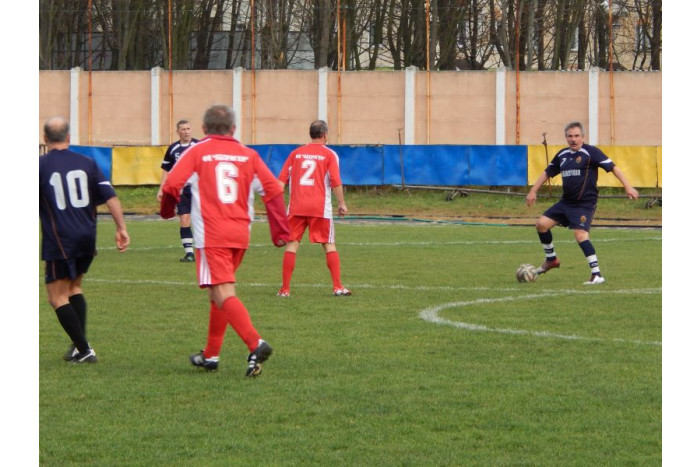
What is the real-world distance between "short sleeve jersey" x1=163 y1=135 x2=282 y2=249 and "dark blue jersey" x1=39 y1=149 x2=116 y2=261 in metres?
0.81

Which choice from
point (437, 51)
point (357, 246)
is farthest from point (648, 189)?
point (357, 246)

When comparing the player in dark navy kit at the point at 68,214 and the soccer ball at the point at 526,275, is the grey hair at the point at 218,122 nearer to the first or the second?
the player in dark navy kit at the point at 68,214

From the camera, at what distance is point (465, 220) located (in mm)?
30641

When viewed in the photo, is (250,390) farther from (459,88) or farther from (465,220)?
(459,88)

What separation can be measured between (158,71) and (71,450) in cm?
3631

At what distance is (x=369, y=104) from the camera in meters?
40.6

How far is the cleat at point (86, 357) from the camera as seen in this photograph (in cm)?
905

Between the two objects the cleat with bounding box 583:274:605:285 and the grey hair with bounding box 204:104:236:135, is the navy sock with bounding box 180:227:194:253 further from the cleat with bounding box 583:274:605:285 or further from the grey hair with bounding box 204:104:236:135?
the grey hair with bounding box 204:104:236:135

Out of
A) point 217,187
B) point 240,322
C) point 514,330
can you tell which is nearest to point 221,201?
point 217,187

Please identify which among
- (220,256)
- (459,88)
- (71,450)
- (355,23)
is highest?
(355,23)

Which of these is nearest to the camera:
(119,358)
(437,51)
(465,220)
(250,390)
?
(250,390)

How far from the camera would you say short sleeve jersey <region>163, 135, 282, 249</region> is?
27.5ft

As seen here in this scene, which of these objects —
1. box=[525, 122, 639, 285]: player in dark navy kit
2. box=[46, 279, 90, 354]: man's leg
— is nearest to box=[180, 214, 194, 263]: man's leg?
box=[525, 122, 639, 285]: player in dark navy kit

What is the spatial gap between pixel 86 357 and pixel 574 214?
7548 mm
